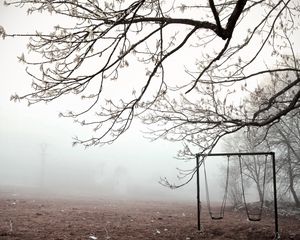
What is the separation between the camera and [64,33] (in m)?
4.42

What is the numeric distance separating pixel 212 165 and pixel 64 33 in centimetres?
9501

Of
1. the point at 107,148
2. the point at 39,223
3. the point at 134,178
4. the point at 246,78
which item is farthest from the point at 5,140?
the point at 246,78

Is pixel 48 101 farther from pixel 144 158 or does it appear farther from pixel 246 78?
pixel 144 158

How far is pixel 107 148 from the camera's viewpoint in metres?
96.4

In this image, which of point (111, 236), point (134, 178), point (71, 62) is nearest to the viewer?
point (71, 62)

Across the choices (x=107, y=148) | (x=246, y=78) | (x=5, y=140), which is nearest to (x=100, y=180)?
(x=107, y=148)

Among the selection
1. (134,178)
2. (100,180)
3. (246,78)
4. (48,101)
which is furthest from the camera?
(134,178)

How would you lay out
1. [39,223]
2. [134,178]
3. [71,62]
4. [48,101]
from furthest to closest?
[134,178] < [39,223] < [48,101] < [71,62]

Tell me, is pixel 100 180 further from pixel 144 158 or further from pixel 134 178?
pixel 144 158

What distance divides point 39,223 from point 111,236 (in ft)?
9.43

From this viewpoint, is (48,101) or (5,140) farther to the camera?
(5,140)

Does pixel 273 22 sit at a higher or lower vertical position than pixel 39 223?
higher

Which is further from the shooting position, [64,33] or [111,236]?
[111,236]

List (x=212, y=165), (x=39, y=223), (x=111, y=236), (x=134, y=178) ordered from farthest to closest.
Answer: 1. (x=212, y=165)
2. (x=134, y=178)
3. (x=39, y=223)
4. (x=111, y=236)
